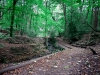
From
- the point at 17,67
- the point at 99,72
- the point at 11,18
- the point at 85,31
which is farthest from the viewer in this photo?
the point at 85,31

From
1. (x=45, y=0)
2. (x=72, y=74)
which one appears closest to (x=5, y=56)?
(x=72, y=74)

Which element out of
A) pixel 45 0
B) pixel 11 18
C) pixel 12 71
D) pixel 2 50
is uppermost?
pixel 45 0

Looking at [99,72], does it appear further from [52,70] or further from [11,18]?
[11,18]

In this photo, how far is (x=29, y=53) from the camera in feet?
33.2

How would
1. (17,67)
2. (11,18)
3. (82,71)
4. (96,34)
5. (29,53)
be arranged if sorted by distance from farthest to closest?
(96,34)
(11,18)
(29,53)
(17,67)
(82,71)

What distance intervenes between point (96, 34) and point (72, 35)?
5362 mm

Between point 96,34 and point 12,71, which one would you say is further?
point 96,34

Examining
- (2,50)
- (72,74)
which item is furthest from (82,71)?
(2,50)

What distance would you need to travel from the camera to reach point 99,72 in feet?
17.2

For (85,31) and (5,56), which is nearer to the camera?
(5,56)

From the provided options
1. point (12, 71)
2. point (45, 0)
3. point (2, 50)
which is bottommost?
point (12, 71)

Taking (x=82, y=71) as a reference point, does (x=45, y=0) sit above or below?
above

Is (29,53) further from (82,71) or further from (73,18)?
(73,18)

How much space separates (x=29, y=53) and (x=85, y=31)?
460 inches
